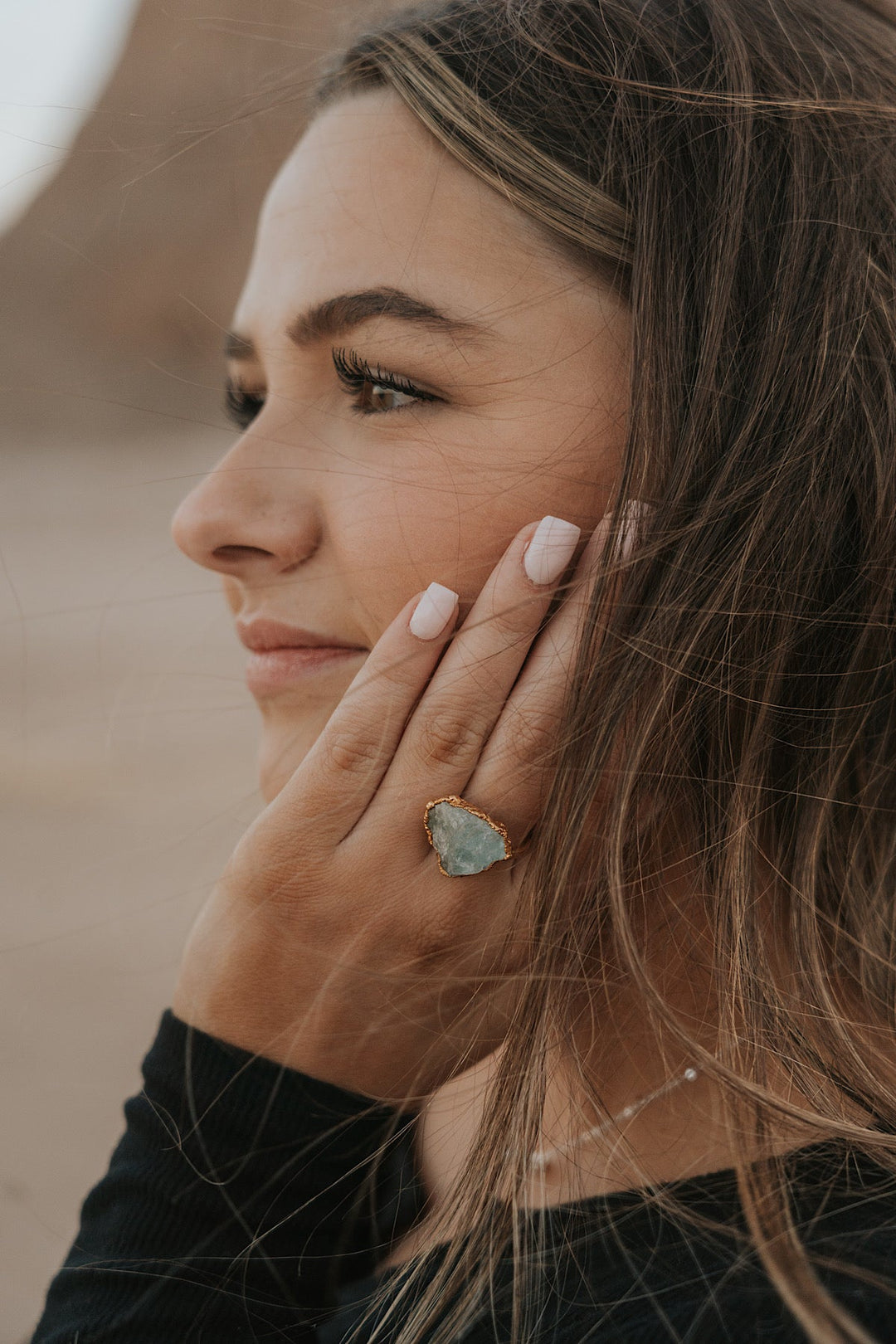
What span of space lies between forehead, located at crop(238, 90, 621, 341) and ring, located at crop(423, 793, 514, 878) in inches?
21.7

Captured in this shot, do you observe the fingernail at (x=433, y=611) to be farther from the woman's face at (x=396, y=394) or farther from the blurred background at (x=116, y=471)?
the blurred background at (x=116, y=471)

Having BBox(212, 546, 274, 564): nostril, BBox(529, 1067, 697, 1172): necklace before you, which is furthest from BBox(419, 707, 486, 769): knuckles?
BBox(529, 1067, 697, 1172): necklace

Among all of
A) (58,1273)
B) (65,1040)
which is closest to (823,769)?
(58,1273)

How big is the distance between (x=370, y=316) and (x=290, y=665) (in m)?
0.45

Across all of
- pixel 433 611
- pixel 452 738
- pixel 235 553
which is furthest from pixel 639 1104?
pixel 235 553

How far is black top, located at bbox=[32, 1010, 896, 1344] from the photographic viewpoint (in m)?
0.86

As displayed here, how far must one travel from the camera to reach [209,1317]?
40.4 inches

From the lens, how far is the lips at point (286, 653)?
1142 millimetres

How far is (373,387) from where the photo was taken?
1062mm

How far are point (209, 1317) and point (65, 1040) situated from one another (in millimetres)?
1534

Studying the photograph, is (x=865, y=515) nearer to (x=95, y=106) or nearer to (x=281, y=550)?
(x=281, y=550)

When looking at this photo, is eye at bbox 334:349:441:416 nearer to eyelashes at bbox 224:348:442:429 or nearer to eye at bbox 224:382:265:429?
eyelashes at bbox 224:348:442:429

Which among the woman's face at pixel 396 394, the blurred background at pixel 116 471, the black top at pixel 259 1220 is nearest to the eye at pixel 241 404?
the blurred background at pixel 116 471

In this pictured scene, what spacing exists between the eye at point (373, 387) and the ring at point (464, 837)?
1.54ft
